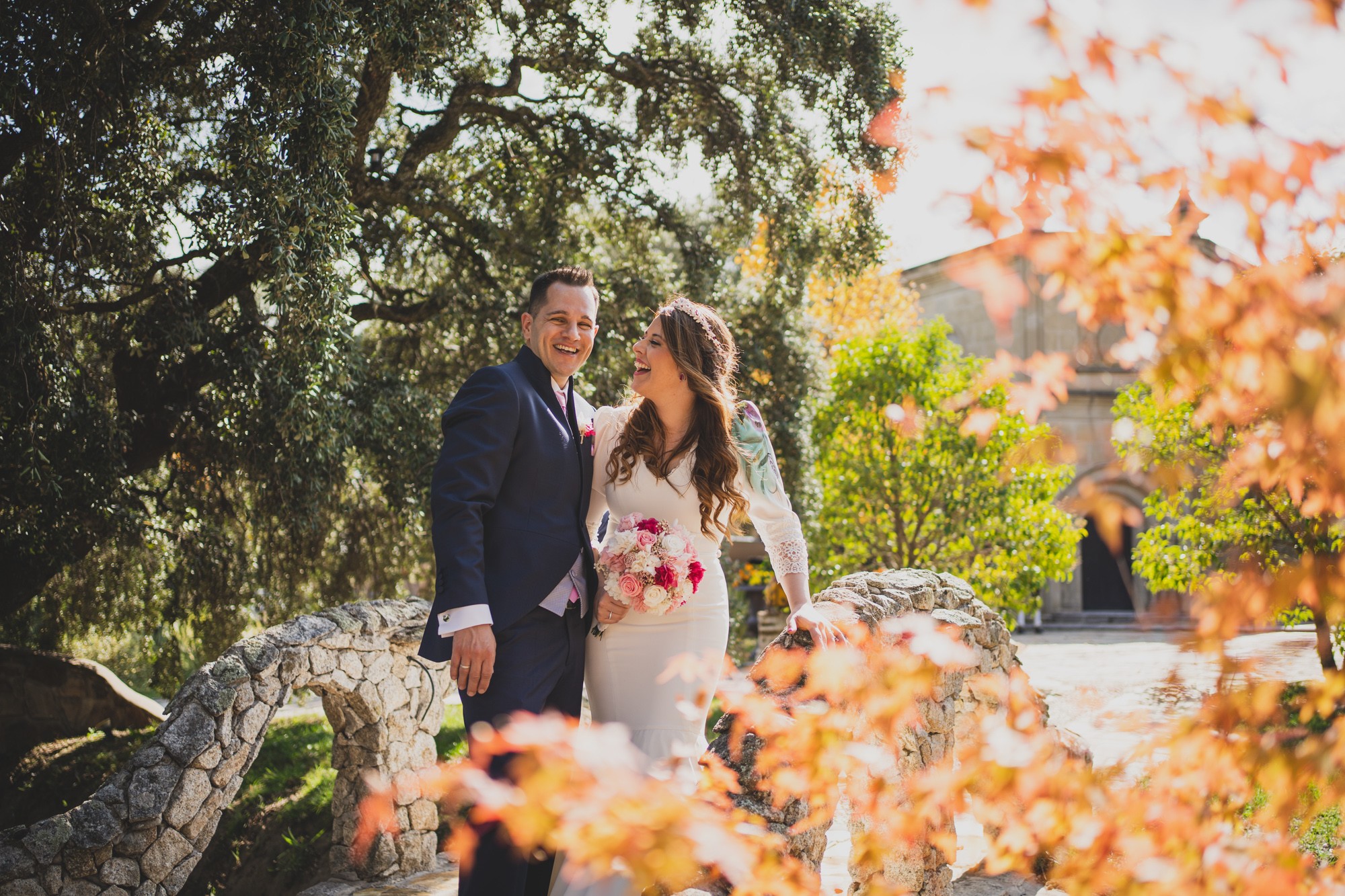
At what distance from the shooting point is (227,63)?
595cm

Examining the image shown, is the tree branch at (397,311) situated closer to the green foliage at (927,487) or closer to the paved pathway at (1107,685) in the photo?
the paved pathway at (1107,685)

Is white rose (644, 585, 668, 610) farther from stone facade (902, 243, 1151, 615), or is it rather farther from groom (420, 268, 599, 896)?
stone facade (902, 243, 1151, 615)

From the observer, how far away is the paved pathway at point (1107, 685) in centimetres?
173

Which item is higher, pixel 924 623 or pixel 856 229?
pixel 856 229

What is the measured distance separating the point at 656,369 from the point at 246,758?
324 centimetres

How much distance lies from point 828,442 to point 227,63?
7.42 meters

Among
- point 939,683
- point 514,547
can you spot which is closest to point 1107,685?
point 939,683

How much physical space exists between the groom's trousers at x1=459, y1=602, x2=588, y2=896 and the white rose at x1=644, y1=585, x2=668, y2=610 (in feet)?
0.91

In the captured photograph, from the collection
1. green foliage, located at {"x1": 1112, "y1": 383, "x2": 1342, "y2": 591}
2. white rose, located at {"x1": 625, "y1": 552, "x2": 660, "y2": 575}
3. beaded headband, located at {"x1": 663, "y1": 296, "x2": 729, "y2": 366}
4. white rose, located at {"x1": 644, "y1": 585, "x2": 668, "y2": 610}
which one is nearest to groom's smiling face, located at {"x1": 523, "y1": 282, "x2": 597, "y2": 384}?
beaded headband, located at {"x1": 663, "y1": 296, "x2": 729, "y2": 366}

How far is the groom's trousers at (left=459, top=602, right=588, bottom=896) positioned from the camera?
2.95 metres

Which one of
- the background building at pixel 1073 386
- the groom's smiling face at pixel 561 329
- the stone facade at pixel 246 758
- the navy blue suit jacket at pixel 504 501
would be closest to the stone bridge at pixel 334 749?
the stone facade at pixel 246 758

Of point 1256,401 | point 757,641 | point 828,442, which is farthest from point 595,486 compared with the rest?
point 757,641

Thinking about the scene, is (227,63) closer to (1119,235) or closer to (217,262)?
(217,262)

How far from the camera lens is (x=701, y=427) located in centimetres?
350
